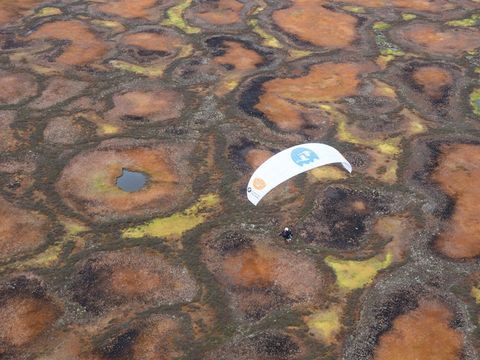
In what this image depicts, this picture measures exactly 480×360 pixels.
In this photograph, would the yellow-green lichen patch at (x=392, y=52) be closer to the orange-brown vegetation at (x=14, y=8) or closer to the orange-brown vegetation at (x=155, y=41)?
the orange-brown vegetation at (x=155, y=41)

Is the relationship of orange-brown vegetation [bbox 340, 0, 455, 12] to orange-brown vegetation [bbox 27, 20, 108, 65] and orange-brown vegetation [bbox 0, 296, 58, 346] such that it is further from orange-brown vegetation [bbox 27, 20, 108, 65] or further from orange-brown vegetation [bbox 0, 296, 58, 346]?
orange-brown vegetation [bbox 0, 296, 58, 346]

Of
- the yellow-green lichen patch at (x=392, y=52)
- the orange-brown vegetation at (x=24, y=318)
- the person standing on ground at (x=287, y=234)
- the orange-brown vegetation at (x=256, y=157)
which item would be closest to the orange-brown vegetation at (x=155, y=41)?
the orange-brown vegetation at (x=256, y=157)

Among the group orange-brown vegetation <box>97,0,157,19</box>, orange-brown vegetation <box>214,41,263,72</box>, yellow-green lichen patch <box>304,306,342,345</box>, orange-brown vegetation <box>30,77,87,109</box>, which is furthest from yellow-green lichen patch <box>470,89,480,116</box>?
orange-brown vegetation <box>97,0,157,19</box>

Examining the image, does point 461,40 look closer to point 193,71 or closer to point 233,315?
point 193,71

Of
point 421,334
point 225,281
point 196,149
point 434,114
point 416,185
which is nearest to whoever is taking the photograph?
point 421,334

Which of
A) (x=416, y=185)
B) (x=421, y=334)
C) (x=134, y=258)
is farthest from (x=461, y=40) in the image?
(x=134, y=258)

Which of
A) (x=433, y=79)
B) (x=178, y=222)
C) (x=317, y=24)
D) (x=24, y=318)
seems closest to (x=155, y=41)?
(x=317, y=24)

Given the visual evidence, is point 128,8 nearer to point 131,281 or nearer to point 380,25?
point 380,25
